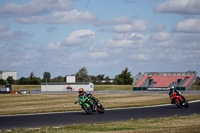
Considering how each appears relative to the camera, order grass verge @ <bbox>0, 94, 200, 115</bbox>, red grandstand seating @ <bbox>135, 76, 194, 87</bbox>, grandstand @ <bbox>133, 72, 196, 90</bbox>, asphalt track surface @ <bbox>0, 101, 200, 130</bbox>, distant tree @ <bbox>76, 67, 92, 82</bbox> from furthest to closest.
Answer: distant tree @ <bbox>76, 67, 92, 82</bbox> < red grandstand seating @ <bbox>135, 76, 194, 87</bbox> < grandstand @ <bbox>133, 72, 196, 90</bbox> < grass verge @ <bbox>0, 94, 200, 115</bbox> < asphalt track surface @ <bbox>0, 101, 200, 130</bbox>

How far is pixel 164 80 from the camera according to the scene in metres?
91.6

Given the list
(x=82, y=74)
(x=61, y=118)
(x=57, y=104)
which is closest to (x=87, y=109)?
(x=61, y=118)

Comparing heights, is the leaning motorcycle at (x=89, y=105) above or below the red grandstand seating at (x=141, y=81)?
below

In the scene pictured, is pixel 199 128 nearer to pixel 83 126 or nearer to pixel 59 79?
pixel 83 126

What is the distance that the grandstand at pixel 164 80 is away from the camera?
285ft

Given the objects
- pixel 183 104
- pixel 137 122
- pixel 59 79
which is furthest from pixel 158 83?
pixel 59 79

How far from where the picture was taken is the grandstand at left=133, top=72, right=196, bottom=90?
285ft

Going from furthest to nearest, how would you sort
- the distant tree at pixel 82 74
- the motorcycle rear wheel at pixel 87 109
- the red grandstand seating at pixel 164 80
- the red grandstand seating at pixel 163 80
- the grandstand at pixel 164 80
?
the distant tree at pixel 82 74, the red grandstand seating at pixel 164 80, the red grandstand seating at pixel 163 80, the grandstand at pixel 164 80, the motorcycle rear wheel at pixel 87 109

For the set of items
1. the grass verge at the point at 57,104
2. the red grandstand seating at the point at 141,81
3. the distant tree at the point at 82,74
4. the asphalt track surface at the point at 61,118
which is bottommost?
the asphalt track surface at the point at 61,118

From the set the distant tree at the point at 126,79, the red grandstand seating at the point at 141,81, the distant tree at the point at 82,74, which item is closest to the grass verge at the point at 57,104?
the red grandstand seating at the point at 141,81

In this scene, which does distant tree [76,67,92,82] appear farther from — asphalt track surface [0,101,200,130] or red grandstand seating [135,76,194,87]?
asphalt track surface [0,101,200,130]

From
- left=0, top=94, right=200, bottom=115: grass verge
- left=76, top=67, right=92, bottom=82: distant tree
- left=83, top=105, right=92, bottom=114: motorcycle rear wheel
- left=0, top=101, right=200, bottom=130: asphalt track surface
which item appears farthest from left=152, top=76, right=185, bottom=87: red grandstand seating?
left=76, top=67, right=92, bottom=82: distant tree

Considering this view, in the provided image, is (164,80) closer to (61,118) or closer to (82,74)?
(61,118)

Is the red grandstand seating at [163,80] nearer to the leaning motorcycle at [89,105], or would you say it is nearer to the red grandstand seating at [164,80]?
the red grandstand seating at [164,80]
